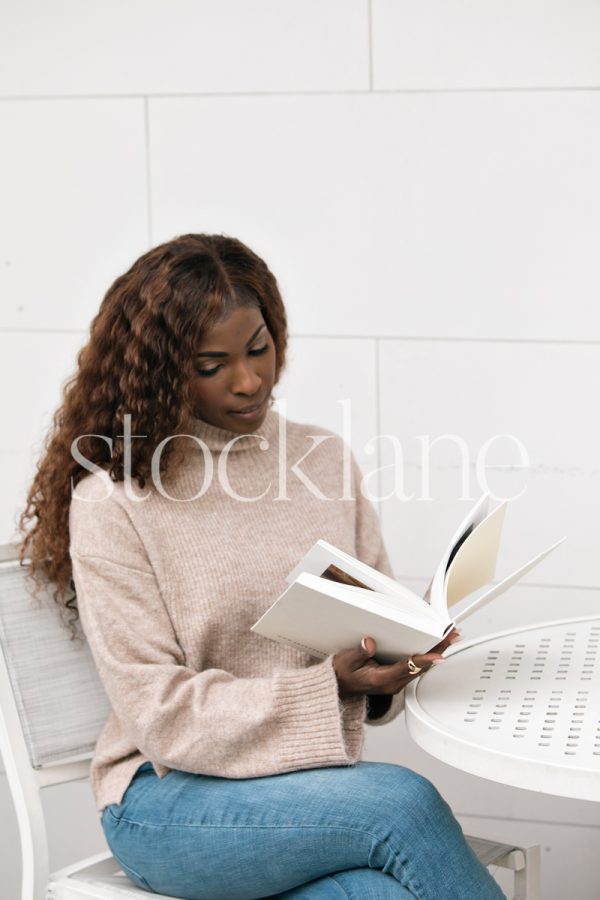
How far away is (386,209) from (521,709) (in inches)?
43.2

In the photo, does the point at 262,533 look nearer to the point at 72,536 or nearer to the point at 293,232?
the point at 72,536

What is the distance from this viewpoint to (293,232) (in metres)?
2.22

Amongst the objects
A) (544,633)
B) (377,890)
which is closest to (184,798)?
(377,890)

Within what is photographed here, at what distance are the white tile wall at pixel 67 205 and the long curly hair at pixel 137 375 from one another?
64cm

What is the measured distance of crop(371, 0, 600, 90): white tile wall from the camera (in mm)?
2035

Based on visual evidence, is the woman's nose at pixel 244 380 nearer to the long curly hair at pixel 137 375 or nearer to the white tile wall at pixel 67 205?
the long curly hair at pixel 137 375

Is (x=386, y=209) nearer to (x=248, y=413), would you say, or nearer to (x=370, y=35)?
(x=370, y=35)

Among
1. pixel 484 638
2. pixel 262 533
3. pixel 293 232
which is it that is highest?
pixel 293 232

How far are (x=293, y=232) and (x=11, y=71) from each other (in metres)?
0.63

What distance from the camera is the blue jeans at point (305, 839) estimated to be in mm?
1327

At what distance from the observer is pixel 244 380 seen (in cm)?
163

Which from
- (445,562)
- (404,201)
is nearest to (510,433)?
(404,201)

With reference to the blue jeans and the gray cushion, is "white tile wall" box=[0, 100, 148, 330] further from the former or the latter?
the blue jeans

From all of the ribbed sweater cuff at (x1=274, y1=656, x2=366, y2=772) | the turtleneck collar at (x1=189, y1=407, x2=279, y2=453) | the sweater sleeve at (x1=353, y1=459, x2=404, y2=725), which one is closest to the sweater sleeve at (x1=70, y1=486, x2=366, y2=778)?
the ribbed sweater cuff at (x1=274, y1=656, x2=366, y2=772)
